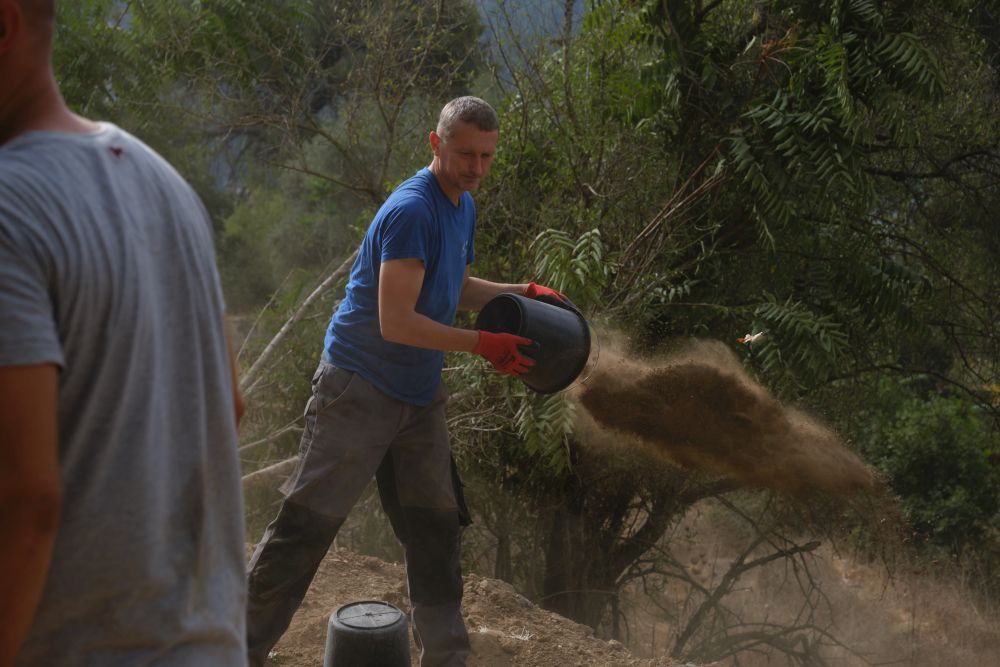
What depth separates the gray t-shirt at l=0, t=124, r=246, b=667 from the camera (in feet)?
3.92

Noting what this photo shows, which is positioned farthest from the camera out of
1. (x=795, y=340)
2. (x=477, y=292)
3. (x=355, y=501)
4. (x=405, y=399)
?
(x=795, y=340)

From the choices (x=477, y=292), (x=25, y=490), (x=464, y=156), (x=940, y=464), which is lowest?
(x=940, y=464)

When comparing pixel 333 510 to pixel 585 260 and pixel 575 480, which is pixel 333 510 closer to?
pixel 585 260

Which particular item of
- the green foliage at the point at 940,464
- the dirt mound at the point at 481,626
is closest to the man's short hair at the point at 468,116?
the dirt mound at the point at 481,626

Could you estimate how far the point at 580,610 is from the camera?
25.6 ft

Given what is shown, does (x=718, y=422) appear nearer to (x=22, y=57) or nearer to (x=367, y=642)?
(x=367, y=642)

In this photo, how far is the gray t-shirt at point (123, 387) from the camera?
1.19 m

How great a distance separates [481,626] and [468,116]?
2366 millimetres

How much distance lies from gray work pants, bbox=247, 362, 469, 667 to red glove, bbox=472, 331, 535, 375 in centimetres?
28

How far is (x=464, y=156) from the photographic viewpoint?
3.40 meters

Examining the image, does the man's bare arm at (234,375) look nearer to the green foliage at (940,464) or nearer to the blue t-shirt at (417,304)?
the blue t-shirt at (417,304)

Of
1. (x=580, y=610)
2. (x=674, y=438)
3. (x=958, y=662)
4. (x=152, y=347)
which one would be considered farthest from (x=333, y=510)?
(x=958, y=662)

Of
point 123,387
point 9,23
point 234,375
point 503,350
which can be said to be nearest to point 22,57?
point 9,23

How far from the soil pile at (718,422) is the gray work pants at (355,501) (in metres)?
1.79
